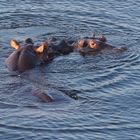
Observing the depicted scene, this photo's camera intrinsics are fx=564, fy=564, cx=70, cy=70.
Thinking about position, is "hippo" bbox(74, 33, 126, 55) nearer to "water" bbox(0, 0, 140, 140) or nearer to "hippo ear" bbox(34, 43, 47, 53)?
"water" bbox(0, 0, 140, 140)

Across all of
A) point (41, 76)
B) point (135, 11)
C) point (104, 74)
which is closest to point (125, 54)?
point (104, 74)

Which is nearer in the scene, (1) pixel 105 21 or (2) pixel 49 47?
(2) pixel 49 47

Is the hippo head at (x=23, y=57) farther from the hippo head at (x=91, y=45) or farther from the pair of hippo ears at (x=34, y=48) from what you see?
the hippo head at (x=91, y=45)

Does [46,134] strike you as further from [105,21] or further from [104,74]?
[105,21]

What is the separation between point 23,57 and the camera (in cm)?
1521

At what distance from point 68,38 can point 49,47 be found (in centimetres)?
137

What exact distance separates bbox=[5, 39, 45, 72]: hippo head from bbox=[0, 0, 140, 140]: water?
23 cm

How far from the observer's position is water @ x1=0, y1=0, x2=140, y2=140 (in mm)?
11789

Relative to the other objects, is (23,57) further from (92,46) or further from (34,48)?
(92,46)

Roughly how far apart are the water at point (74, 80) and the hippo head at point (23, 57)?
231mm

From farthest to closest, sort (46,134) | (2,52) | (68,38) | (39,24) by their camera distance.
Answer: (39,24), (68,38), (2,52), (46,134)

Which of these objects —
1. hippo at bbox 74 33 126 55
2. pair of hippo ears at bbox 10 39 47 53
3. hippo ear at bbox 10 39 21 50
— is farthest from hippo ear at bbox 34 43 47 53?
hippo at bbox 74 33 126 55

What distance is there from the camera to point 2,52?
16.3 metres

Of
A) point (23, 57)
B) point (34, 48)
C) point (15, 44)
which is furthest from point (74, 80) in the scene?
point (15, 44)
